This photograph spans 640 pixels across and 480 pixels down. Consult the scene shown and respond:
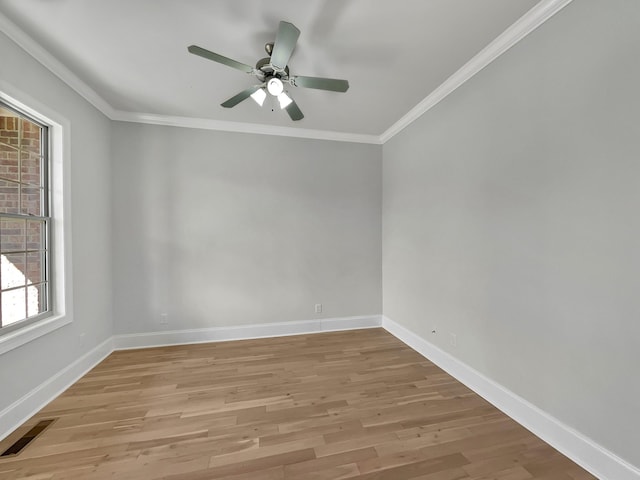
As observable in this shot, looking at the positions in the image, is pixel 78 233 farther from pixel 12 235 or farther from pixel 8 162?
pixel 8 162

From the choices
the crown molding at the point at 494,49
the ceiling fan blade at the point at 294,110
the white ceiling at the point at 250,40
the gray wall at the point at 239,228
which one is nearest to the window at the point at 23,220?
the white ceiling at the point at 250,40

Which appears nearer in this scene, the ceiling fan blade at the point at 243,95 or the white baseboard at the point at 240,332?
the ceiling fan blade at the point at 243,95

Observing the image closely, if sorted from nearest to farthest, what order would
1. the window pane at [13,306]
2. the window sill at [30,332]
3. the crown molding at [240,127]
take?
the window sill at [30,332] < the window pane at [13,306] < the crown molding at [240,127]

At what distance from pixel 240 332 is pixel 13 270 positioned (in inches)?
84.8

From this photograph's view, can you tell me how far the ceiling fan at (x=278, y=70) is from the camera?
1.58m

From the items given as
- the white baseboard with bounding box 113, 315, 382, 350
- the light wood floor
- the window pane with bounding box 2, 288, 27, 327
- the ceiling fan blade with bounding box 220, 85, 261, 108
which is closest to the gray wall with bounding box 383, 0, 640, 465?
the light wood floor

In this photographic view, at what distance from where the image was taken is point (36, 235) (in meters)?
2.23

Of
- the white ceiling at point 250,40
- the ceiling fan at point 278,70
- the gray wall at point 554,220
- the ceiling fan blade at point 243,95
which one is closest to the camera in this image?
the gray wall at point 554,220

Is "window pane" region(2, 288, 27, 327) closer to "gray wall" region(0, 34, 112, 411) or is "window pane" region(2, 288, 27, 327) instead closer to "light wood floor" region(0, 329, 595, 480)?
"gray wall" region(0, 34, 112, 411)

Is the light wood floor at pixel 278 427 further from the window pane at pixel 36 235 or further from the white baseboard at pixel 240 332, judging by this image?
the window pane at pixel 36 235

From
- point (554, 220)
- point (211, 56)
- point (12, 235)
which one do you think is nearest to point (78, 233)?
point (12, 235)

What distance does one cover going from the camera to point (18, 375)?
6.23 ft

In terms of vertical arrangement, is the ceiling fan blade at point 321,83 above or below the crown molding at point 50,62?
below

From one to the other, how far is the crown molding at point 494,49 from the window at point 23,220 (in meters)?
3.58
